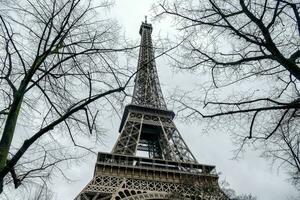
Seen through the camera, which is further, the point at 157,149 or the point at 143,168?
the point at 157,149

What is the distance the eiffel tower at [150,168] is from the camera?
80.2 ft

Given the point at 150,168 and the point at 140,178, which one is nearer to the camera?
the point at 140,178

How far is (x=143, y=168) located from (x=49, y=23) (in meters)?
24.8

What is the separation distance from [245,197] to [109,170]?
11.5 m

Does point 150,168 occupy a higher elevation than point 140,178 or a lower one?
higher

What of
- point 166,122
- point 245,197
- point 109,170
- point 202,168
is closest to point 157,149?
point 166,122

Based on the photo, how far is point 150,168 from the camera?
30109mm

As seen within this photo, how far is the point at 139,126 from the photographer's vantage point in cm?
3838

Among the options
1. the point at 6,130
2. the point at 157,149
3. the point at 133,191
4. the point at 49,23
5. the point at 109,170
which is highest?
the point at 157,149

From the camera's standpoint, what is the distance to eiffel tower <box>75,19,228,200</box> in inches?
962

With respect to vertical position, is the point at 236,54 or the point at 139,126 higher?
the point at 139,126

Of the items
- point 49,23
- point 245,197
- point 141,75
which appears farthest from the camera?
point 141,75

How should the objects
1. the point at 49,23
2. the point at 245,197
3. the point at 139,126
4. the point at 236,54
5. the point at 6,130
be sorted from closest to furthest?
1. the point at 6,130
2. the point at 49,23
3. the point at 236,54
4. the point at 245,197
5. the point at 139,126

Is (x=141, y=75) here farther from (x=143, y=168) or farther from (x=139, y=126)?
(x=143, y=168)
